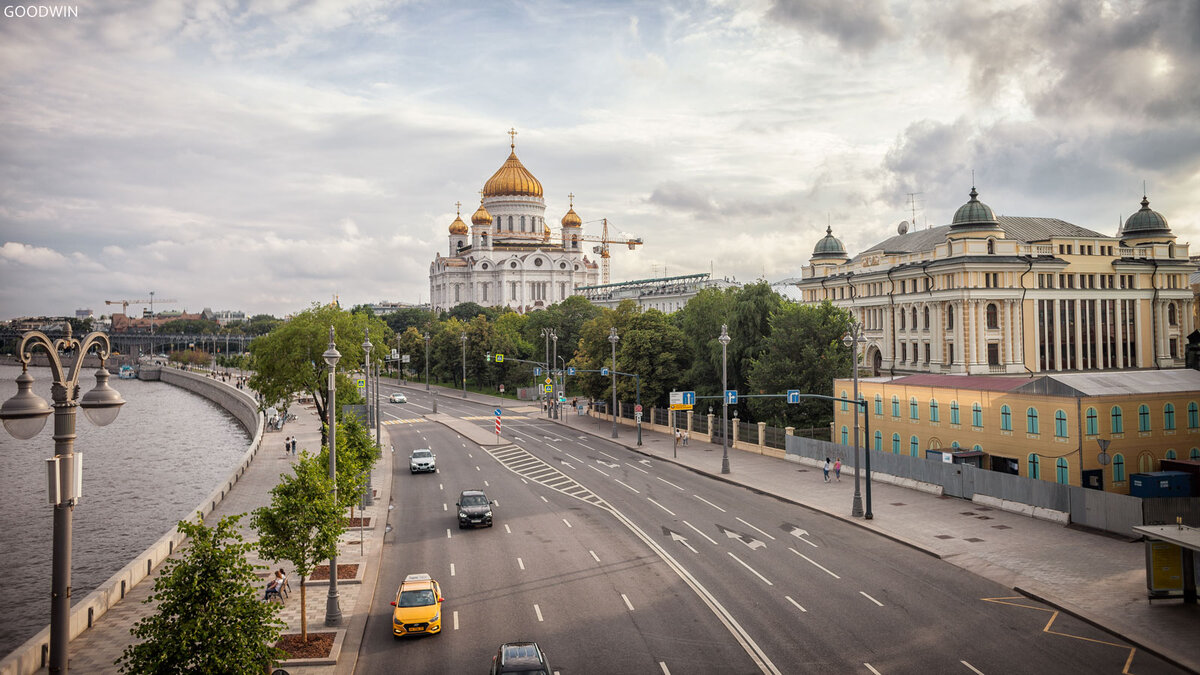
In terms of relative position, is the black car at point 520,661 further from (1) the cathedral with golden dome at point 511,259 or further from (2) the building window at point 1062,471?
(1) the cathedral with golden dome at point 511,259

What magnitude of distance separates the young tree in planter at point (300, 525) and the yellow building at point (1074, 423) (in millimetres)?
22476

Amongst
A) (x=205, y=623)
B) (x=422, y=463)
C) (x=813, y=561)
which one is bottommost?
(x=813, y=561)

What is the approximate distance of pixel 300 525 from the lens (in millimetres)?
20172

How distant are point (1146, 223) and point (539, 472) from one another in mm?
71524

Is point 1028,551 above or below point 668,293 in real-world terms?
below

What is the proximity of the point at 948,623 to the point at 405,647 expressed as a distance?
13.8 m

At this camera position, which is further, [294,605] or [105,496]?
[105,496]

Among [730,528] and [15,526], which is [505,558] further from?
[15,526]

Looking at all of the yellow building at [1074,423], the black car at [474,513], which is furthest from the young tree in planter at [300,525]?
the yellow building at [1074,423]

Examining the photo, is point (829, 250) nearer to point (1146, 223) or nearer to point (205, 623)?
point (1146, 223)

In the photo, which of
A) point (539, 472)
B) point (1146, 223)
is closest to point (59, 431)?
point (539, 472)

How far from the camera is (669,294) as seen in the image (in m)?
185

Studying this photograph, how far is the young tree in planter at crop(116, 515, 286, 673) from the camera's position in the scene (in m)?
13.2

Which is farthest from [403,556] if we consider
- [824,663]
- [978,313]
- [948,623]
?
[978,313]
